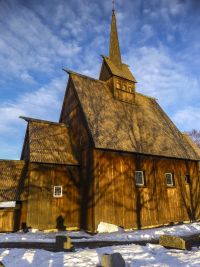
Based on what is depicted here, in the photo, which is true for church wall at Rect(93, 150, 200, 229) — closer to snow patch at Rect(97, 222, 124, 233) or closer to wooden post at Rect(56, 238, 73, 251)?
snow patch at Rect(97, 222, 124, 233)

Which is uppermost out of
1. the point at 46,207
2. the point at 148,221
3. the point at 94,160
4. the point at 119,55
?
the point at 119,55

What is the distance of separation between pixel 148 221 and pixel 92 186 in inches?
224

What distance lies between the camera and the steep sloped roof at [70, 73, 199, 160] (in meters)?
19.5

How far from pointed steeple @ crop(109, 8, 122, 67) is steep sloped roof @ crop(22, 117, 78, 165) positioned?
11.1 metres

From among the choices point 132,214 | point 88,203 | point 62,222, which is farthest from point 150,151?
point 62,222

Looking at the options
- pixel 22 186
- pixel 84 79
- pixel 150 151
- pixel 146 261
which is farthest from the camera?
pixel 84 79

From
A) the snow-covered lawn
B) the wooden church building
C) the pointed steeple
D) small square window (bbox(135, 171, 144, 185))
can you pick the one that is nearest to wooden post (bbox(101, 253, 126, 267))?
the snow-covered lawn

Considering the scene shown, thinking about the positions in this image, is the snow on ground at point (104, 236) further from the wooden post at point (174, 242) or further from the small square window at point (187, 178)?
the small square window at point (187, 178)

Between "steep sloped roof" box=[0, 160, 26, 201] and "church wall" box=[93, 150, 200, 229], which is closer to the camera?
"steep sloped roof" box=[0, 160, 26, 201]

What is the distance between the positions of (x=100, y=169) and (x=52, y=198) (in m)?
4.13

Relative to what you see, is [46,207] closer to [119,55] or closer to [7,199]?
[7,199]

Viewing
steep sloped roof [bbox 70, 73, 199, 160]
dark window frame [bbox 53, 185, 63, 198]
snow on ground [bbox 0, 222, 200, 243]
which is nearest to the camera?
snow on ground [bbox 0, 222, 200, 243]

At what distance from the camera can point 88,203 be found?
17.6 m

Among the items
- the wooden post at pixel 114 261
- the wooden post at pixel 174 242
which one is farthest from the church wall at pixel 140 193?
the wooden post at pixel 114 261
